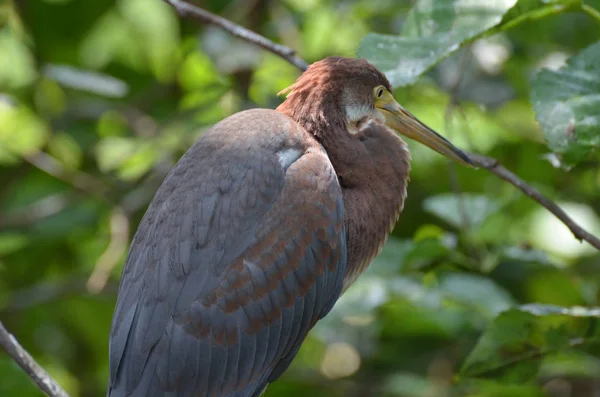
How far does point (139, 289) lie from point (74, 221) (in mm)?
2169

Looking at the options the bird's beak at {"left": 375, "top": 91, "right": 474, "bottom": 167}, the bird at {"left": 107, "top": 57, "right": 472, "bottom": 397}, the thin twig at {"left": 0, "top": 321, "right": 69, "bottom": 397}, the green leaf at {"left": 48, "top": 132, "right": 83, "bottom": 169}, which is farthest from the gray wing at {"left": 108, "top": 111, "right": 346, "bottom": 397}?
the green leaf at {"left": 48, "top": 132, "right": 83, "bottom": 169}

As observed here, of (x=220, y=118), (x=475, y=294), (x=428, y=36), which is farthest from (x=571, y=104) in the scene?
(x=220, y=118)

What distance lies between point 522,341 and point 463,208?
Result: 88 cm

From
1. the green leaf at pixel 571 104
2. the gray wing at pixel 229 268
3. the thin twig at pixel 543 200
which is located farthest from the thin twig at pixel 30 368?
the green leaf at pixel 571 104

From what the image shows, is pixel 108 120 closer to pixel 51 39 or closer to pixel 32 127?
pixel 32 127

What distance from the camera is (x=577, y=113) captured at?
89.3 inches

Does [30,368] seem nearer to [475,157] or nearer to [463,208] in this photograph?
[475,157]

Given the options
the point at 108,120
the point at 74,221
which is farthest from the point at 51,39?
the point at 74,221

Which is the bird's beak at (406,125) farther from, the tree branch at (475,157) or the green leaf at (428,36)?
the green leaf at (428,36)

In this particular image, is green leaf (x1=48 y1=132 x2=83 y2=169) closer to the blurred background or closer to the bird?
the blurred background

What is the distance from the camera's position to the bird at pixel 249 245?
2.36 metres

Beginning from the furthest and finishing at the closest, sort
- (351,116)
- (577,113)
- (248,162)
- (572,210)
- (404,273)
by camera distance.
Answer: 1. (572,210)
2. (404,273)
3. (351,116)
4. (248,162)
5. (577,113)

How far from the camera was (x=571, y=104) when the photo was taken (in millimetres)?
2303

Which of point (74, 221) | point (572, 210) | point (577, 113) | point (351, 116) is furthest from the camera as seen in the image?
point (74, 221)
